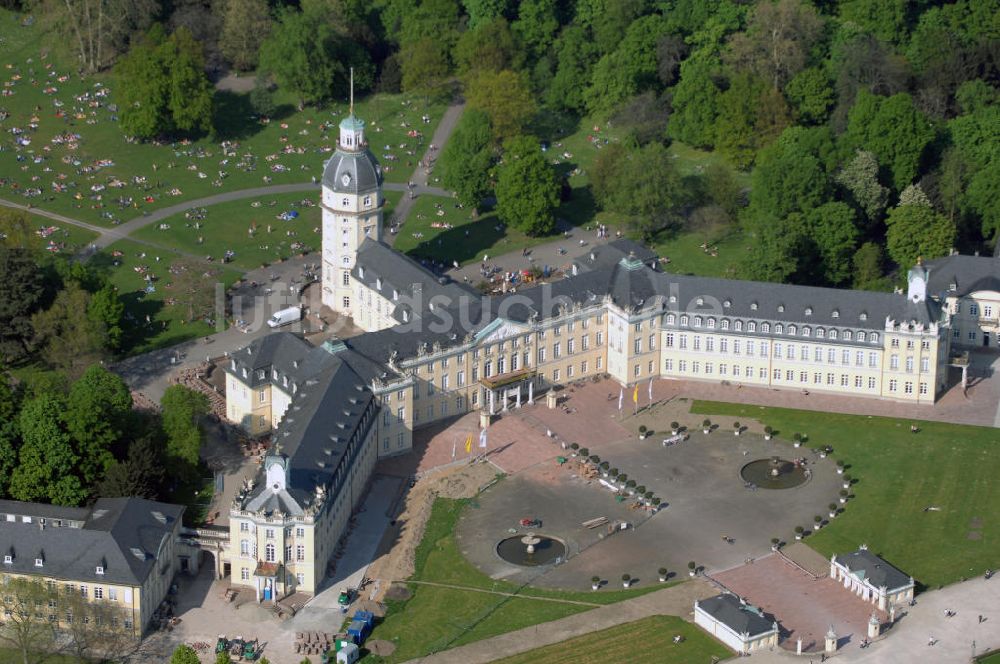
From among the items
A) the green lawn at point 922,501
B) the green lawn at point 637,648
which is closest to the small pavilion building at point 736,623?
the green lawn at point 637,648

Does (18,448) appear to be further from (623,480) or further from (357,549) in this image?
(623,480)

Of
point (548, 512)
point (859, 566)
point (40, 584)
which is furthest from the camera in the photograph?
point (548, 512)

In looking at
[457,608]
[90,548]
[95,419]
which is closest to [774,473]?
[457,608]

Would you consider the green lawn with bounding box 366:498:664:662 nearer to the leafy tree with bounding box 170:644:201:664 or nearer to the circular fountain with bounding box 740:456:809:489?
the leafy tree with bounding box 170:644:201:664

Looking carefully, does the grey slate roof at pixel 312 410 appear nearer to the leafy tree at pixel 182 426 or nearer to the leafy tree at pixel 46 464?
the leafy tree at pixel 182 426

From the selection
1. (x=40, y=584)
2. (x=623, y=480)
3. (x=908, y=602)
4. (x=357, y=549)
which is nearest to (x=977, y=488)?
A: (x=908, y=602)

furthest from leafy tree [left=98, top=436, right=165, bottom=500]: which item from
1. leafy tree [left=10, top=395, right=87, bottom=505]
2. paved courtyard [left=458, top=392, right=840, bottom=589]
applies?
paved courtyard [left=458, top=392, right=840, bottom=589]
